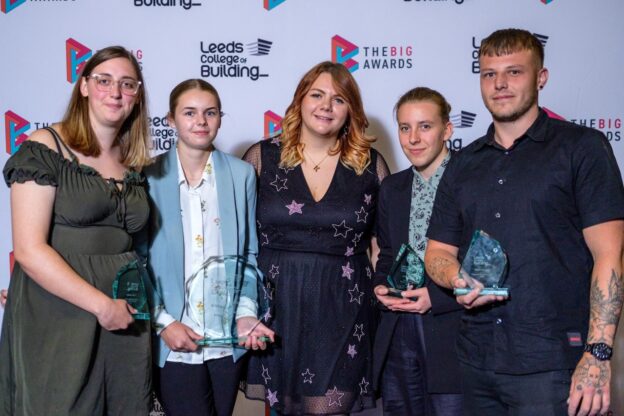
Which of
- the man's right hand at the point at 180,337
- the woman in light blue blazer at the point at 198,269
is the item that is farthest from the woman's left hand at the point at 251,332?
the man's right hand at the point at 180,337

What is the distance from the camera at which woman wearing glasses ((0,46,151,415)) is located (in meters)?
1.61

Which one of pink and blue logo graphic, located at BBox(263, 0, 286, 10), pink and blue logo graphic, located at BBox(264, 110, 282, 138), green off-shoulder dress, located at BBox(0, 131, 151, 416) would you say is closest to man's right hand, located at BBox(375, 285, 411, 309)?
green off-shoulder dress, located at BBox(0, 131, 151, 416)

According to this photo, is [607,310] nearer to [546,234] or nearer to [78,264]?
[546,234]

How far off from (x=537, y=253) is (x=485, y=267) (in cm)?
12

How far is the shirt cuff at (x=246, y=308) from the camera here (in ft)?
6.44

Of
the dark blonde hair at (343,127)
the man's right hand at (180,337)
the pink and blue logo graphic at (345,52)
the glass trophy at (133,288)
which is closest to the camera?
the glass trophy at (133,288)

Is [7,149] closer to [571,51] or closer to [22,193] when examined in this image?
[22,193]

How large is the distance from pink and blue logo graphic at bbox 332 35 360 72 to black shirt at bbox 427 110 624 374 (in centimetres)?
139

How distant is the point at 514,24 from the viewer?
293 centimetres

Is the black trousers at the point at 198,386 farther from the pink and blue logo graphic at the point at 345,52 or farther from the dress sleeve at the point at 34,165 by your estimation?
the pink and blue logo graphic at the point at 345,52

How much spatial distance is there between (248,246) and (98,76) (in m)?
0.70

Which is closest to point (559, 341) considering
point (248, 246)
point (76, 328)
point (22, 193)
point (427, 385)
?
point (427, 385)

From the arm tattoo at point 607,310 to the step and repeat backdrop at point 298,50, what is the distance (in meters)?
1.51

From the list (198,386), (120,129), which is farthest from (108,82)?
(198,386)
